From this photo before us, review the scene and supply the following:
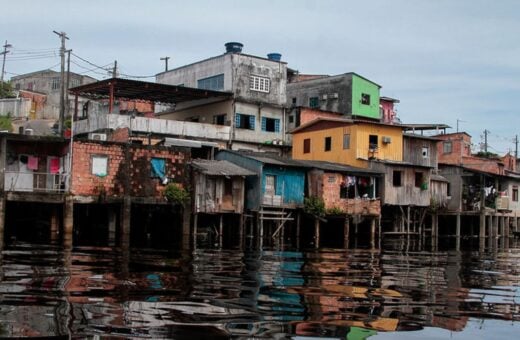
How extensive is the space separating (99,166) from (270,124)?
19.9 meters

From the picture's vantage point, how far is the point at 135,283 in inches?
541

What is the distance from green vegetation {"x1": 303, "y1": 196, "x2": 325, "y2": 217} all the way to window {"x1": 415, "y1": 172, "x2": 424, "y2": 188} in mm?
9958

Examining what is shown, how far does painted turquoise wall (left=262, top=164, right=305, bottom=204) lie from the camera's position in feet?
130

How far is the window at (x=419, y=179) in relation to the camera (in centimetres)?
4688

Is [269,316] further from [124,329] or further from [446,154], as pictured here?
[446,154]

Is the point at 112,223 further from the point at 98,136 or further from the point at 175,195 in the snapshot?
the point at 98,136

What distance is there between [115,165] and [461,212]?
2967 centimetres

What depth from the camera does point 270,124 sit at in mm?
51094

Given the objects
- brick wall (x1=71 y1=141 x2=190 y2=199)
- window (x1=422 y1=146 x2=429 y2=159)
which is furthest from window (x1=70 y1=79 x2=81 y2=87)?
brick wall (x1=71 y1=141 x2=190 y2=199)

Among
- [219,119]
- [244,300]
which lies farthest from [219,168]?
[244,300]

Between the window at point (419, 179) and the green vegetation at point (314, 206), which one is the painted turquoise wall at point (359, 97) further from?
the green vegetation at point (314, 206)

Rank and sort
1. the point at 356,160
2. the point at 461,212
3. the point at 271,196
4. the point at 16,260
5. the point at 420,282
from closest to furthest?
1. the point at 420,282
2. the point at 16,260
3. the point at 271,196
4. the point at 356,160
5. the point at 461,212

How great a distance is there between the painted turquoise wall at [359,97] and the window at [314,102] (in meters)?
3.69

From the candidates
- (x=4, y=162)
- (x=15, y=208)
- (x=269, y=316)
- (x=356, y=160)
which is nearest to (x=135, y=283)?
(x=269, y=316)
